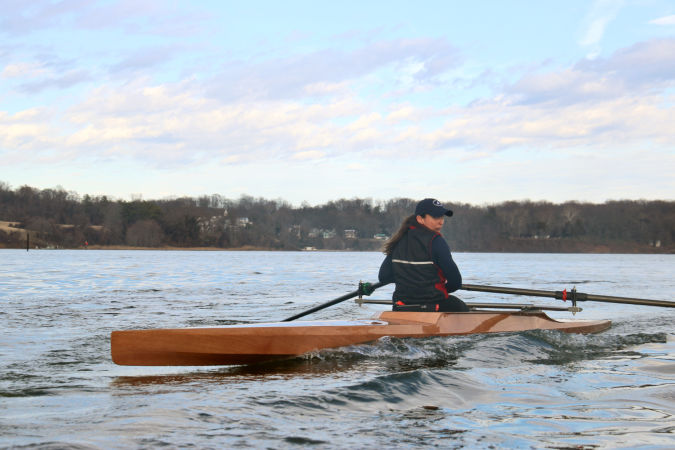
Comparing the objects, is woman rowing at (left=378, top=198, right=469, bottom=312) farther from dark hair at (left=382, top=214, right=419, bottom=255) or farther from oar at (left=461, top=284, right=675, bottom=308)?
oar at (left=461, top=284, right=675, bottom=308)

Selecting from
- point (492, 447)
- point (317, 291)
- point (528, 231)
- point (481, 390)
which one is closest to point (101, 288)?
point (317, 291)

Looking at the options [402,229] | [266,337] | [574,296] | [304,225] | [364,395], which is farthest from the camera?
[304,225]

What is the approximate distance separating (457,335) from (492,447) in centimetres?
413

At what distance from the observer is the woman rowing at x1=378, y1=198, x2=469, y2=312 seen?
7797mm

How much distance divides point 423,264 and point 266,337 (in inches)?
85.8

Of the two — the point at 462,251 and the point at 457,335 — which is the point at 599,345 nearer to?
the point at 457,335

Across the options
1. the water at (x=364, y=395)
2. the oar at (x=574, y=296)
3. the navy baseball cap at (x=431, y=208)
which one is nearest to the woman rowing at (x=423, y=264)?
the navy baseball cap at (x=431, y=208)

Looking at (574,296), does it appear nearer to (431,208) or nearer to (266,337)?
(431,208)

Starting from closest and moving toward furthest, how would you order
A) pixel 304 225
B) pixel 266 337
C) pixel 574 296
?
1. pixel 266 337
2. pixel 574 296
3. pixel 304 225

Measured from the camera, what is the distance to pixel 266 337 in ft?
24.1

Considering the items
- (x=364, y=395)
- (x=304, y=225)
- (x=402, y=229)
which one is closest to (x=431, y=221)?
(x=402, y=229)

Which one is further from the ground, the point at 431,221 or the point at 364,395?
the point at 431,221

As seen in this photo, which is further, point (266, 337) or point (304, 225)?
point (304, 225)

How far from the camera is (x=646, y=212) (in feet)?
376
